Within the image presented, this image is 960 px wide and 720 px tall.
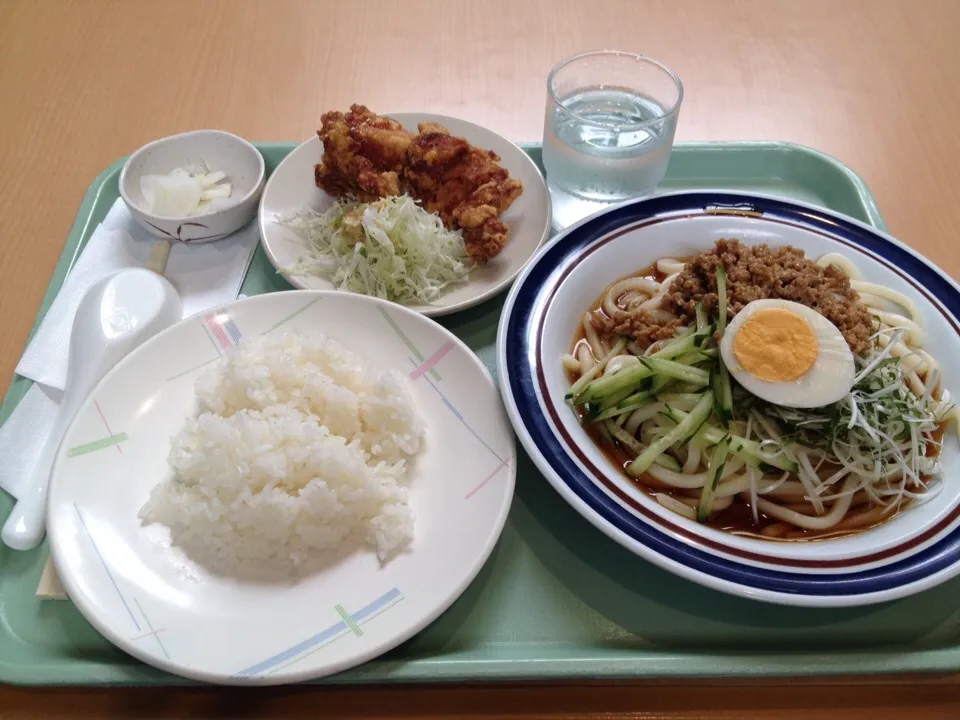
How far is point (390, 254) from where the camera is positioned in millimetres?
1939

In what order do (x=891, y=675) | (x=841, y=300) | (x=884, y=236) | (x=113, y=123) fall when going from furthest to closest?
(x=113, y=123)
(x=884, y=236)
(x=841, y=300)
(x=891, y=675)

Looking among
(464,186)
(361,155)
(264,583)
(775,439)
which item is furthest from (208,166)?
(775,439)

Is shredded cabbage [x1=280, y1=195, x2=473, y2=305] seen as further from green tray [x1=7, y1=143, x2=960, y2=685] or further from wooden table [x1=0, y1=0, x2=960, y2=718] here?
wooden table [x1=0, y1=0, x2=960, y2=718]

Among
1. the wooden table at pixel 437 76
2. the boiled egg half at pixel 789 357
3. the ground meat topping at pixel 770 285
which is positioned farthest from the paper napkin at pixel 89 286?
the boiled egg half at pixel 789 357

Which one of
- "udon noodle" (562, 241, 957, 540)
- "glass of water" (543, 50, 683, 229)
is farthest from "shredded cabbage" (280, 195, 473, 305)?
"udon noodle" (562, 241, 957, 540)

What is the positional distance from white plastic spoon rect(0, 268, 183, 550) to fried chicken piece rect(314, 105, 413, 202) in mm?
601

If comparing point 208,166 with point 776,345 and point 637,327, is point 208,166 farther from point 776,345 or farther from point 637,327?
point 776,345

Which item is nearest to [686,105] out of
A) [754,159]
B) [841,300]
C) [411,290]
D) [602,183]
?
[754,159]

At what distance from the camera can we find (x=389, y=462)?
5.09 feet

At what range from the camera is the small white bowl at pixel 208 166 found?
6.50 feet

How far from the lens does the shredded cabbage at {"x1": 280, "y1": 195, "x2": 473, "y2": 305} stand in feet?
6.39

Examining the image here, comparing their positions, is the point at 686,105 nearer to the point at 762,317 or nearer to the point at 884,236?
the point at 884,236

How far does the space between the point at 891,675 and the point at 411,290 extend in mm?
1439

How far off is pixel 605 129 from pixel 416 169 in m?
0.61
